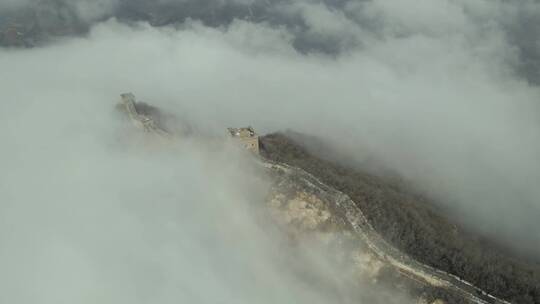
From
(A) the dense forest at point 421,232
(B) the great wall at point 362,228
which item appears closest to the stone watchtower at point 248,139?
(B) the great wall at point 362,228

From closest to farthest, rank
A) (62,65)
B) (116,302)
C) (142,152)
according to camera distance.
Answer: (116,302)
(142,152)
(62,65)

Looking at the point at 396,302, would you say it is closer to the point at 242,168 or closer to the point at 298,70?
the point at 242,168

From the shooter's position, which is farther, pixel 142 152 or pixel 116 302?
pixel 142 152

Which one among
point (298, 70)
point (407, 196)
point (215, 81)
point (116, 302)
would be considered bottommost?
Result: point (116, 302)

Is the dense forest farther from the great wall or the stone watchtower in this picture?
the stone watchtower

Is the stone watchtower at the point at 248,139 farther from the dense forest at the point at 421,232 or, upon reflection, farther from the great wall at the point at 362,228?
the dense forest at the point at 421,232

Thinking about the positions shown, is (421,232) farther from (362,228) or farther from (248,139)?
(248,139)

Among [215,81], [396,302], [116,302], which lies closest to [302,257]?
[396,302]

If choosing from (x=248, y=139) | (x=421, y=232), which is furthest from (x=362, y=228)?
(x=248, y=139)

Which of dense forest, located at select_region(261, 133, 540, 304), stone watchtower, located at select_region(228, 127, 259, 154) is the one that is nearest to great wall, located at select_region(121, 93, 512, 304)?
stone watchtower, located at select_region(228, 127, 259, 154)
